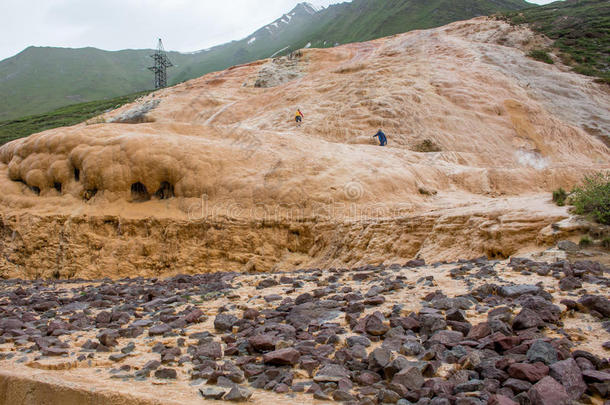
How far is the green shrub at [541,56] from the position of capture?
1001 inches

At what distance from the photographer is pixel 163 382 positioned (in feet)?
10.3

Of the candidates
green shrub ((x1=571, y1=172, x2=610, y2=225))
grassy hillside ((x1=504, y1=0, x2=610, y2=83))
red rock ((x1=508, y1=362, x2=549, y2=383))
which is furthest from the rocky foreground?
grassy hillside ((x1=504, y1=0, x2=610, y2=83))

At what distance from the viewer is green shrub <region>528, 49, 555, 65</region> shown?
2544 centimetres

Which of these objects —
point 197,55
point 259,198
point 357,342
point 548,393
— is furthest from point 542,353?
point 197,55

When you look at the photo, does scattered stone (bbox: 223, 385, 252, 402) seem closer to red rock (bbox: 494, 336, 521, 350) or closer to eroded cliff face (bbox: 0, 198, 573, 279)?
red rock (bbox: 494, 336, 521, 350)

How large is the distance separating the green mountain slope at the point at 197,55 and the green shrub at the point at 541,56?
130 feet

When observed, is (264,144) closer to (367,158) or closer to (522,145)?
(367,158)

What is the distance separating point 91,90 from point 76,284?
114588 mm

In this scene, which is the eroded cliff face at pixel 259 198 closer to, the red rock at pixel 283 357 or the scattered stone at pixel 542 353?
the scattered stone at pixel 542 353

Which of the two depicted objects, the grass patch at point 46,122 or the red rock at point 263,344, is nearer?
the red rock at point 263,344

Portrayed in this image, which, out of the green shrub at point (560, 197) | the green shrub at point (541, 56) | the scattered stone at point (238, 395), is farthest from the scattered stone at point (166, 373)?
the green shrub at point (541, 56)

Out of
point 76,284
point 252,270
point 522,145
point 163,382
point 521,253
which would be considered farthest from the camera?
point 522,145

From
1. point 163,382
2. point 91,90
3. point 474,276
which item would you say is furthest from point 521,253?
point 91,90

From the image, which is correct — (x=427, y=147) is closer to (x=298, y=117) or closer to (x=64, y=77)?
(x=298, y=117)
